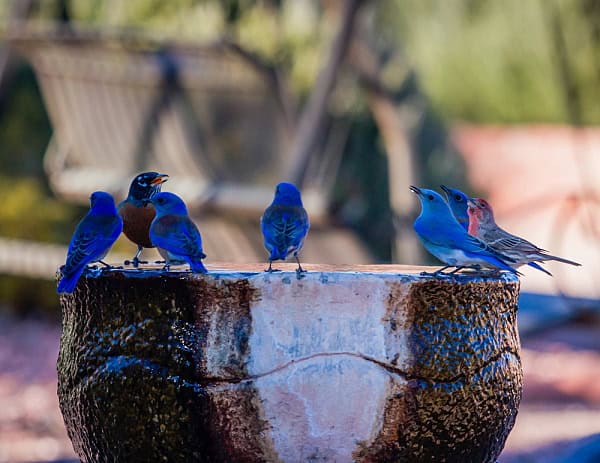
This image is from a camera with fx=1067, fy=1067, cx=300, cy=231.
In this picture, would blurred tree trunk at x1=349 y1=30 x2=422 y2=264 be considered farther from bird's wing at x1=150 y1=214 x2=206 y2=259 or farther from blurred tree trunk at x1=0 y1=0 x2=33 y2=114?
bird's wing at x1=150 y1=214 x2=206 y2=259

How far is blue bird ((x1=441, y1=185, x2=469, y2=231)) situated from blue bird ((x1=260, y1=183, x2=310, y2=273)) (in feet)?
1.53

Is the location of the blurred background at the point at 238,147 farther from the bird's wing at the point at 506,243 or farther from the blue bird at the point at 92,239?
the bird's wing at the point at 506,243

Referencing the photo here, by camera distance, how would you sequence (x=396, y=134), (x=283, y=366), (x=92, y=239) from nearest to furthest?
(x=283, y=366)
(x=92, y=239)
(x=396, y=134)

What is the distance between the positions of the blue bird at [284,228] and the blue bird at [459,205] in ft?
1.53

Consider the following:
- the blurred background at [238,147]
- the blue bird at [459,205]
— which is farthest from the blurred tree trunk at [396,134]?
the blue bird at [459,205]

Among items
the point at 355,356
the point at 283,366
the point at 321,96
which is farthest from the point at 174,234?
the point at 321,96

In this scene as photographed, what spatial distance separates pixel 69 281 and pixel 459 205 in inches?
39.6

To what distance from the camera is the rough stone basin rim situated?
230 cm

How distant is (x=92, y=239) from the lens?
240 cm

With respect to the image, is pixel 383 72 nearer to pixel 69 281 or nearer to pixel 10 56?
pixel 10 56

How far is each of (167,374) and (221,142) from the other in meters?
5.56

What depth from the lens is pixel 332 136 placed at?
798 cm

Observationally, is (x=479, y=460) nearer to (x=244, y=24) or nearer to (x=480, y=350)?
(x=480, y=350)

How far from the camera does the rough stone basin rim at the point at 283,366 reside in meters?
2.30
